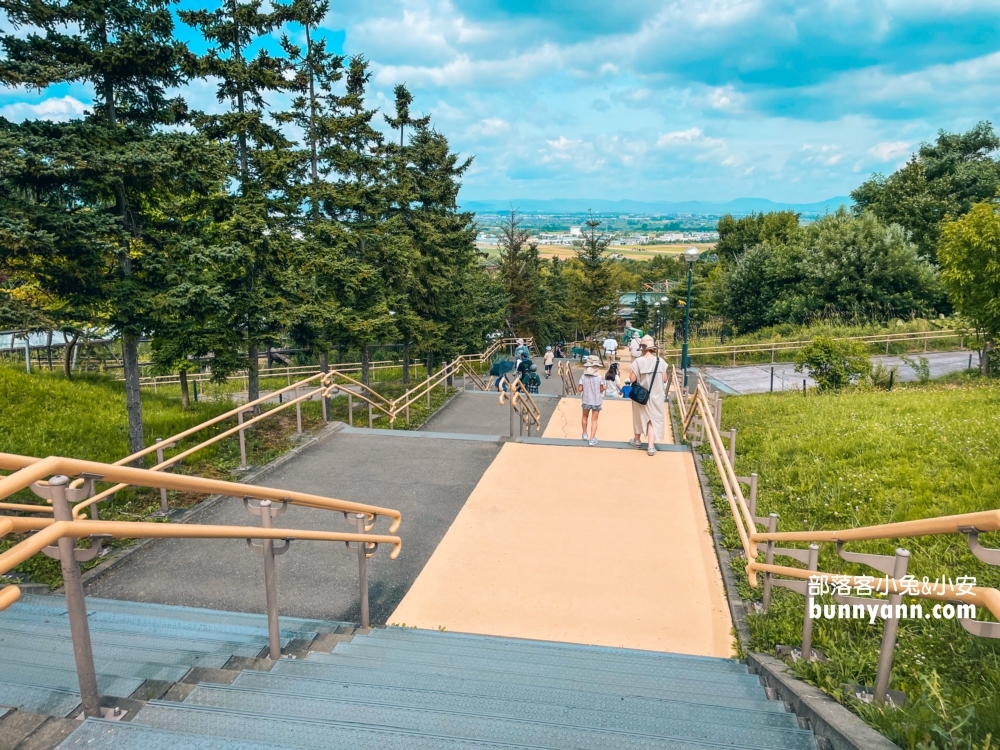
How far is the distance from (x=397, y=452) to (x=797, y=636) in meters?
5.78

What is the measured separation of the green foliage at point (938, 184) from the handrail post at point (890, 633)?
127ft

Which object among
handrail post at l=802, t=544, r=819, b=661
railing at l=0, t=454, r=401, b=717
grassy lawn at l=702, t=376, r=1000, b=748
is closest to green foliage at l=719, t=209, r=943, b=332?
grassy lawn at l=702, t=376, r=1000, b=748

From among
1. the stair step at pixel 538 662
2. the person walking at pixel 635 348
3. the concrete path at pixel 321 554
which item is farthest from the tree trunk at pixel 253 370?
the stair step at pixel 538 662

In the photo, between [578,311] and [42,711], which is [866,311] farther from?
[42,711]

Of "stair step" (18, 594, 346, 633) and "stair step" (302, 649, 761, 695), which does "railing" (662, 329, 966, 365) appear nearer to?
"stair step" (302, 649, 761, 695)

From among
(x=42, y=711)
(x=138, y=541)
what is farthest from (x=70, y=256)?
(x=42, y=711)

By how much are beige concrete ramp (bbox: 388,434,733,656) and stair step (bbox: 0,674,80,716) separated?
2.69m

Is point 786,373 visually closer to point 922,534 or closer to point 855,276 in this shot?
point 855,276

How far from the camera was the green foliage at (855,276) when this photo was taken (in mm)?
28125

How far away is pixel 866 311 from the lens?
Result: 28750 mm

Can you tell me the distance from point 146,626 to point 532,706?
235cm

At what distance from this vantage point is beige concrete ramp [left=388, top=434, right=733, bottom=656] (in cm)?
484

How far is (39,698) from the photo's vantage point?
2.41 m

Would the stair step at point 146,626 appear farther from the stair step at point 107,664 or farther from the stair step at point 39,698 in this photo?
the stair step at point 39,698
